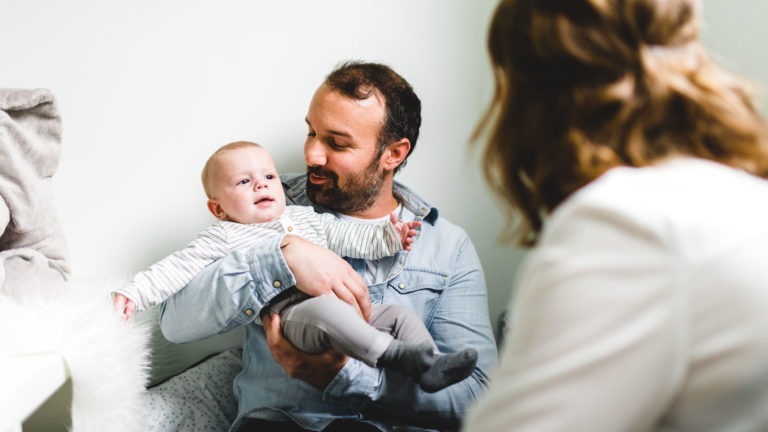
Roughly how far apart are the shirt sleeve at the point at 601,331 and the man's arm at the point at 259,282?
0.70m

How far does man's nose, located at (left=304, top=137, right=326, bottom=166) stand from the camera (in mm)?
1479

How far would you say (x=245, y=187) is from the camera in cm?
136

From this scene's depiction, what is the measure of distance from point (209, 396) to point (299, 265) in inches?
17.8

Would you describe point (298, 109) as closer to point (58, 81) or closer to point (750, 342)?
point (58, 81)

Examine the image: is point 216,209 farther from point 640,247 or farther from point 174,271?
point 640,247

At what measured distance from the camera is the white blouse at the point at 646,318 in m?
0.58

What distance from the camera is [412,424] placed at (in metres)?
1.33

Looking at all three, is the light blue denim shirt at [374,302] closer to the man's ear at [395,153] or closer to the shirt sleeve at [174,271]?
the shirt sleeve at [174,271]

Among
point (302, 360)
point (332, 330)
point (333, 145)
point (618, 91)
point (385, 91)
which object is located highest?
point (618, 91)

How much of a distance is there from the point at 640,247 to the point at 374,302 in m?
0.92

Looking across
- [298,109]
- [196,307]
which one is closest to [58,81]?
[298,109]

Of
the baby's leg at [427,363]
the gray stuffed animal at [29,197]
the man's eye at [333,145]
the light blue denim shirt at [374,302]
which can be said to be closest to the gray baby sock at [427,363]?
the baby's leg at [427,363]

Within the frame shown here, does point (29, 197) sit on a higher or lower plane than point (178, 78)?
lower

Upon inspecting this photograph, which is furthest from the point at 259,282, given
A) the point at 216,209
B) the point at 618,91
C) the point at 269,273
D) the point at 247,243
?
the point at 618,91
